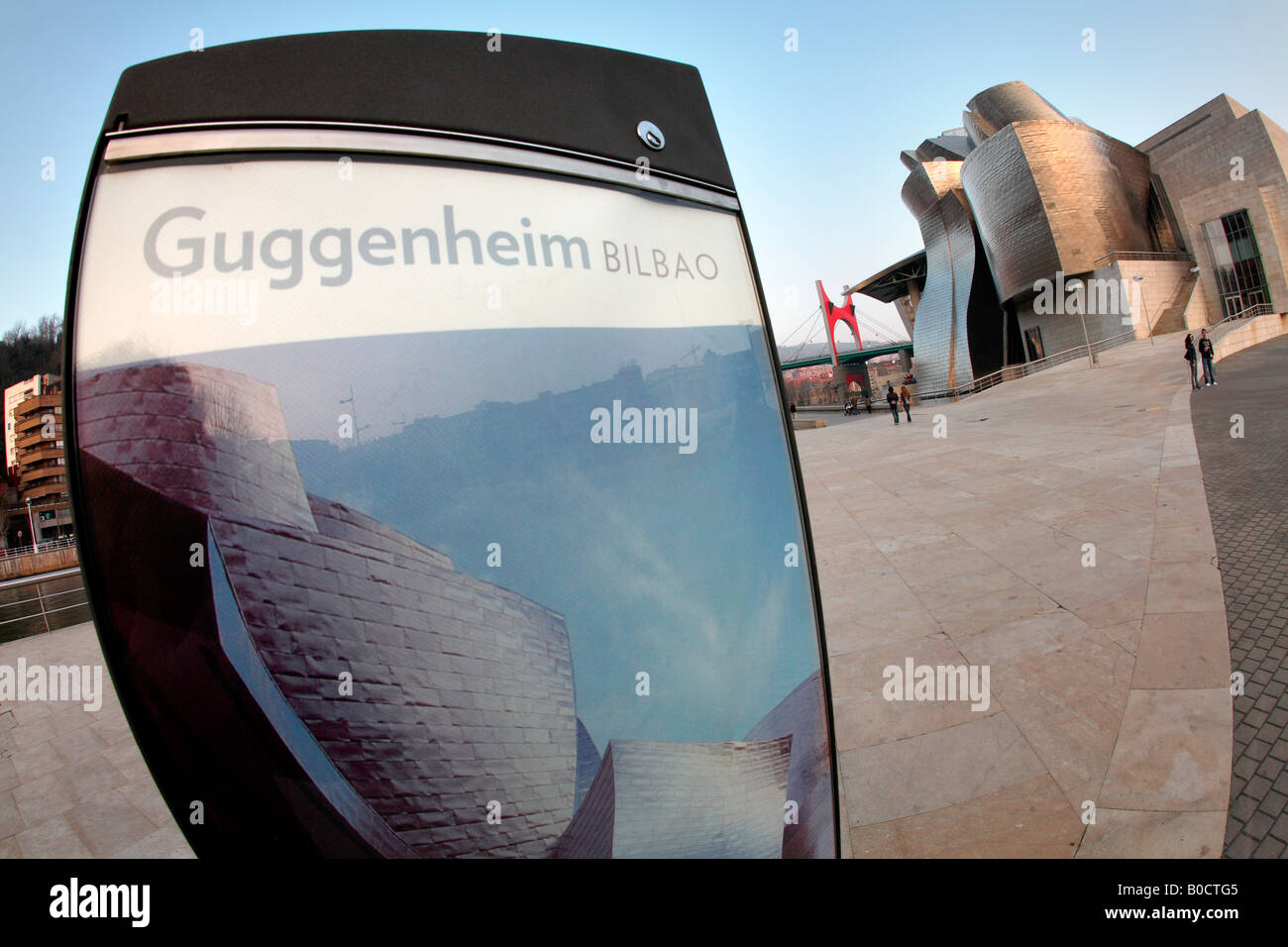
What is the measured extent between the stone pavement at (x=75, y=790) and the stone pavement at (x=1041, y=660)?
416 cm

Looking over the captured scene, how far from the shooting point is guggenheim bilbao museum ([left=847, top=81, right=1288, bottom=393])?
35.0 metres

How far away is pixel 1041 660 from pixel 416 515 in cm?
432

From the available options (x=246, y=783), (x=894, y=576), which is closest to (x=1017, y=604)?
(x=894, y=576)

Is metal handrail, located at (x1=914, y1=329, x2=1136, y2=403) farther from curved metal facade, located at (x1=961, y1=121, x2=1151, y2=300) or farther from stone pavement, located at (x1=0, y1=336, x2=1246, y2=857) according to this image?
stone pavement, located at (x1=0, y1=336, x2=1246, y2=857)

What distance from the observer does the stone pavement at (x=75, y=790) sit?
10.2 feet

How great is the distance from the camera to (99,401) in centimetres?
108

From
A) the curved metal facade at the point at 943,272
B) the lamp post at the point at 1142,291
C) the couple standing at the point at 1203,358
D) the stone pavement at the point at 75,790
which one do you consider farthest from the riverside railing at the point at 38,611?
the lamp post at the point at 1142,291

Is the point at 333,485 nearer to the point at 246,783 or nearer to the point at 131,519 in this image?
the point at 131,519

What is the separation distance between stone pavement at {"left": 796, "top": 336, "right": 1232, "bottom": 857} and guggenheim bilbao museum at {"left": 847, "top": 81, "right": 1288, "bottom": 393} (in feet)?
130

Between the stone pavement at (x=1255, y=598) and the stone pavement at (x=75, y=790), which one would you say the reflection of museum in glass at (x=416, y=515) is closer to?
the stone pavement at (x=1255, y=598)

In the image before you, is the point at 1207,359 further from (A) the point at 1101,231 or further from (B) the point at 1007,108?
(B) the point at 1007,108

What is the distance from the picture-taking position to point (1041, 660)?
3684 millimetres

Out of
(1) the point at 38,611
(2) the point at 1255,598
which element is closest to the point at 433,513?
(2) the point at 1255,598
